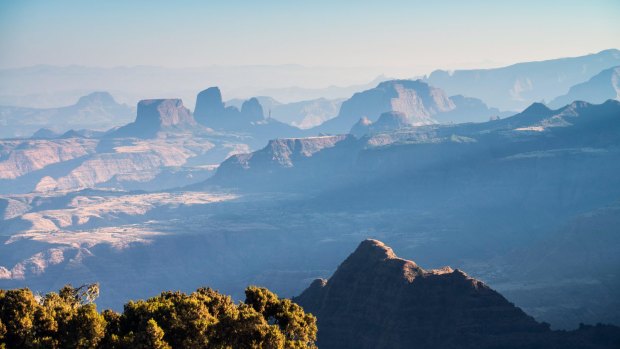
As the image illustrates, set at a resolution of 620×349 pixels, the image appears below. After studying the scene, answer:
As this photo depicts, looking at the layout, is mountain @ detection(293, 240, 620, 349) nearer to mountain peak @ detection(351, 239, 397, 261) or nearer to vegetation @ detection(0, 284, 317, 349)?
mountain peak @ detection(351, 239, 397, 261)

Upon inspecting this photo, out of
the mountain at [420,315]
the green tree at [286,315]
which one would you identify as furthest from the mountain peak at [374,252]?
the green tree at [286,315]

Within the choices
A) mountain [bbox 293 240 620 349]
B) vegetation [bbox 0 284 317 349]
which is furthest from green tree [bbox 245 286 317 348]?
mountain [bbox 293 240 620 349]

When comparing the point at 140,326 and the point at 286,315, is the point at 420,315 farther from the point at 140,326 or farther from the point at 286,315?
the point at 140,326

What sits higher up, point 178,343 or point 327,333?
point 178,343

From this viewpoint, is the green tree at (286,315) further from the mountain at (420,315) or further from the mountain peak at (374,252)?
the mountain peak at (374,252)

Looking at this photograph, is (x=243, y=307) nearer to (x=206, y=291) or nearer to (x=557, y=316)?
(x=206, y=291)

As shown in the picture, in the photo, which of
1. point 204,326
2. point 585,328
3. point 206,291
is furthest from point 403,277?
point 204,326
